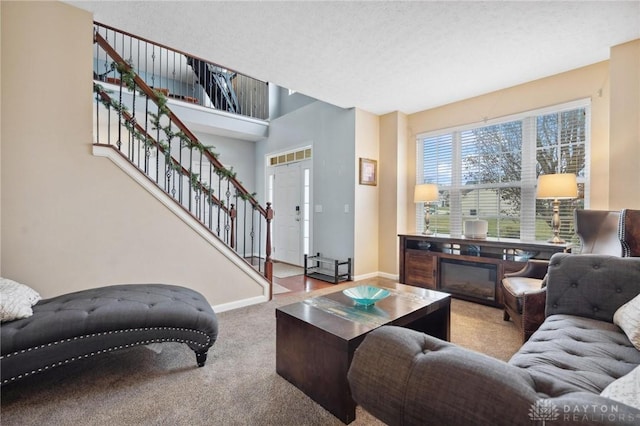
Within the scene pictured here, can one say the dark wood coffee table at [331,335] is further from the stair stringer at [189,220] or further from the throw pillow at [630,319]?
the stair stringer at [189,220]

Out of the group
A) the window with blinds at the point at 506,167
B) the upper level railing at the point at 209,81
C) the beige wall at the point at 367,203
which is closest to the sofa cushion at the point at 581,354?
the window with blinds at the point at 506,167

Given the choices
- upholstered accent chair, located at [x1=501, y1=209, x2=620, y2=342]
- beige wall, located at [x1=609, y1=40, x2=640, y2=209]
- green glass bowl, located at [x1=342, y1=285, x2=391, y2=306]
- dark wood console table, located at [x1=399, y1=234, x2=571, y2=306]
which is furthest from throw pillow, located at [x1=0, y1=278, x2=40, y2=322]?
beige wall, located at [x1=609, y1=40, x2=640, y2=209]

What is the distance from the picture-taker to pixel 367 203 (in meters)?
4.67

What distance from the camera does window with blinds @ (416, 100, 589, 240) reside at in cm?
330

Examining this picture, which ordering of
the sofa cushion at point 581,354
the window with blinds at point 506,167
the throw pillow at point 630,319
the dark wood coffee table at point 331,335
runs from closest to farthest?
the sofa cushion at point 581,354 < the throw pillow at point 630,319 < the dark wood coffee table at point 331,335 < the window with blinds at point 506,167

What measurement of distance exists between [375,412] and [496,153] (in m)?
3.97

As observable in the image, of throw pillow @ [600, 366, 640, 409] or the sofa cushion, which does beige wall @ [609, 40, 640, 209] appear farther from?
throw pillow @ [600, 366, 640, 409]

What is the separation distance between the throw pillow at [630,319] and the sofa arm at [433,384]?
3.89 ft

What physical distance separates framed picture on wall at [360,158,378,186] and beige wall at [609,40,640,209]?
8.79 feet

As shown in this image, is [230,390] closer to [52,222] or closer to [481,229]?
[52,222]

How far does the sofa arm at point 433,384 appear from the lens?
0.60m

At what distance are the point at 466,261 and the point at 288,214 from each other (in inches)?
131

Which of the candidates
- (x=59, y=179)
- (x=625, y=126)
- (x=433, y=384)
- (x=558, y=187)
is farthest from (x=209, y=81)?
(x=433, y=384)

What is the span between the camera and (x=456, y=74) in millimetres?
3361
